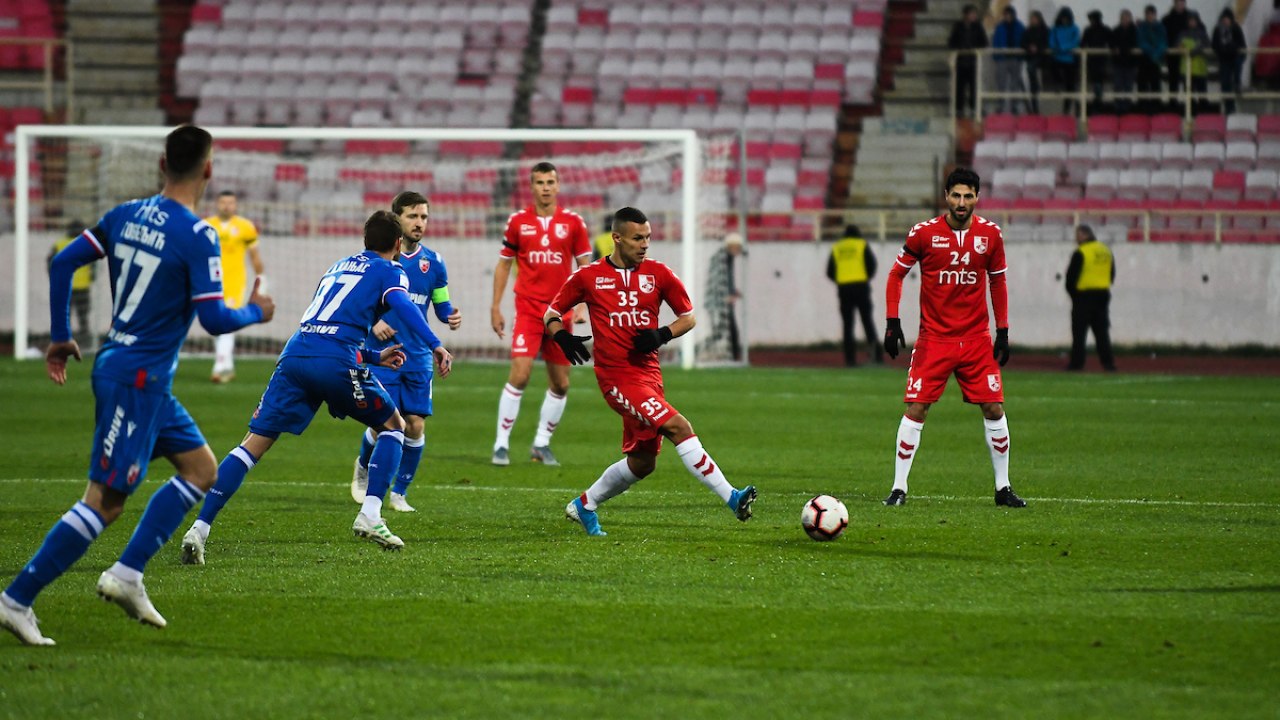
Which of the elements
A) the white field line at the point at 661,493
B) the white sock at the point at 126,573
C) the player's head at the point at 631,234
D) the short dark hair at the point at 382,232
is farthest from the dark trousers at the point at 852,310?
the white sock at the point at 126,573

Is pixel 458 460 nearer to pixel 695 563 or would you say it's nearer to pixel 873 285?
pixel 695 563

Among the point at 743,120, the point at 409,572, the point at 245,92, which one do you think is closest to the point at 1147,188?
the point at 743,120

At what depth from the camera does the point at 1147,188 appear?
2647 cm

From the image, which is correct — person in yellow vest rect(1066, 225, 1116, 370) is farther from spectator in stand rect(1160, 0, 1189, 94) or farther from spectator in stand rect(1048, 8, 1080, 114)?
spectator in stand rect(1160, 0, 1189, 94)

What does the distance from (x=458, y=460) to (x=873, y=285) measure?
1461 centimetres

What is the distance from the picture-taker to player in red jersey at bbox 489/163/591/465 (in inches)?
499

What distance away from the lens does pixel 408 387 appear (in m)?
9.84

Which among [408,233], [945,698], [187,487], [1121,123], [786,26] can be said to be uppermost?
[786,26]

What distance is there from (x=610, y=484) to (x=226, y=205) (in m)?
11.0

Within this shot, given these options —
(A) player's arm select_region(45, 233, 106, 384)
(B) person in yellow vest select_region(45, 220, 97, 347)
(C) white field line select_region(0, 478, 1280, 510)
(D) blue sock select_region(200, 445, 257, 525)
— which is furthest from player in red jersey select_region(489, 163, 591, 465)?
(B) person in yellow vest select_region(45, 220, 97, 347)

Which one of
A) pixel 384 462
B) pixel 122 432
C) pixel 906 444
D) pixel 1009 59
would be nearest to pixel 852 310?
pixel 1009 59

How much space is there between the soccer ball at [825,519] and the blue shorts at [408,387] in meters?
2.54

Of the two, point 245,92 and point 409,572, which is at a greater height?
point 245,92

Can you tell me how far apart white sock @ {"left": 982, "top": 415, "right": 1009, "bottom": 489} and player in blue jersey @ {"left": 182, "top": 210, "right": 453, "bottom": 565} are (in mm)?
3698
